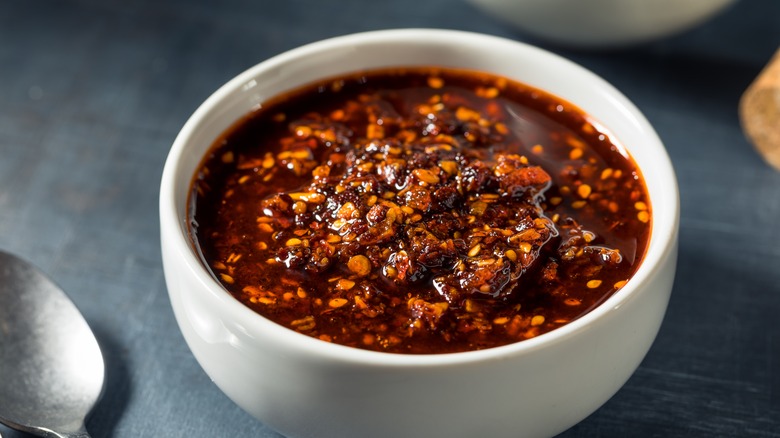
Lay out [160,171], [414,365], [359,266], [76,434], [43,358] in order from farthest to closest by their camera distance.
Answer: [160,171], [43,358], [76,434], [359,266], [414,365]

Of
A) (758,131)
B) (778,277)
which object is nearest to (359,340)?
(778,277)

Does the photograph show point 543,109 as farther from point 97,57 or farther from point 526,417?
point 97,57

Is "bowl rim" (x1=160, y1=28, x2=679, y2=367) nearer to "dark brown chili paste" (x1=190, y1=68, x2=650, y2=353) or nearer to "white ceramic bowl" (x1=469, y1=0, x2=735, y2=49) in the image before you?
"dark brown chili paste" (x1=190, y1=68, x2=650, y2=353)

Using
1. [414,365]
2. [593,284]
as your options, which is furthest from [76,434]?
[593,284]

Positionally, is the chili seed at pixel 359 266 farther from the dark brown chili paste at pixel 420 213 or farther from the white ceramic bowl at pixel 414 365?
the white ceramic bowl at pixel 414 365

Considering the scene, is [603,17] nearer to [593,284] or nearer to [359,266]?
[593,284]

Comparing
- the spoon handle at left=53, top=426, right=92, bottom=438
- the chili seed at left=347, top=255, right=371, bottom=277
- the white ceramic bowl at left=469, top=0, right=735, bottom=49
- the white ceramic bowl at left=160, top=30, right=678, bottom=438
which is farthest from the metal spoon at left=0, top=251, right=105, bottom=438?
the white ceramic bowl at left=469, top=0, right=735, bottom=49
